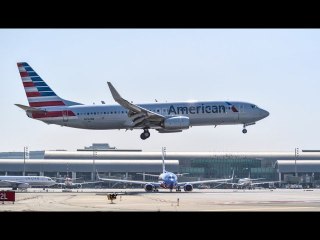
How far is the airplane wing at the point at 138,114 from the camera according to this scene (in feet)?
222

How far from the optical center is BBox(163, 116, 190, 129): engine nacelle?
68.4 m

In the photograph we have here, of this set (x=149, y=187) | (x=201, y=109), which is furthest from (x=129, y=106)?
(x=149, y=187)

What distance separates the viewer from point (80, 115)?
235 feet

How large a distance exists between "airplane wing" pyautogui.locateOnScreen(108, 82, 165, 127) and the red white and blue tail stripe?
8439mm

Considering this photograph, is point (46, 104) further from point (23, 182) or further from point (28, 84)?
point (23, 182)

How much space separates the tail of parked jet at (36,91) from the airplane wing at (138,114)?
7710 millimetres

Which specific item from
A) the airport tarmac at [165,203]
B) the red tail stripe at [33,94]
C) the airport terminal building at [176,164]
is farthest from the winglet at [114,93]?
the airport terminal building at [176,164]

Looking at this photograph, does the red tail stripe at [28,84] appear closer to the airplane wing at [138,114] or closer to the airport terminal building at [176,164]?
the airplane wing at [138,114]

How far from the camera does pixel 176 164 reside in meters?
142

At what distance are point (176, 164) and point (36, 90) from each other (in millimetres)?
70042

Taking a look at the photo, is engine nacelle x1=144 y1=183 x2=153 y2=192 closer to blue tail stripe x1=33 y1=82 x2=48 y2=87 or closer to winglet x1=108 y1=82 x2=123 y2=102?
blue tail stripe x1=33 y1=82 x2=48 y2=87

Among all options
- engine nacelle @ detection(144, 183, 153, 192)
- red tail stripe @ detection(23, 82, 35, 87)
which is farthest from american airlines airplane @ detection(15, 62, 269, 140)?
engine nacelle @ detection(144, 183, 153, 192)
